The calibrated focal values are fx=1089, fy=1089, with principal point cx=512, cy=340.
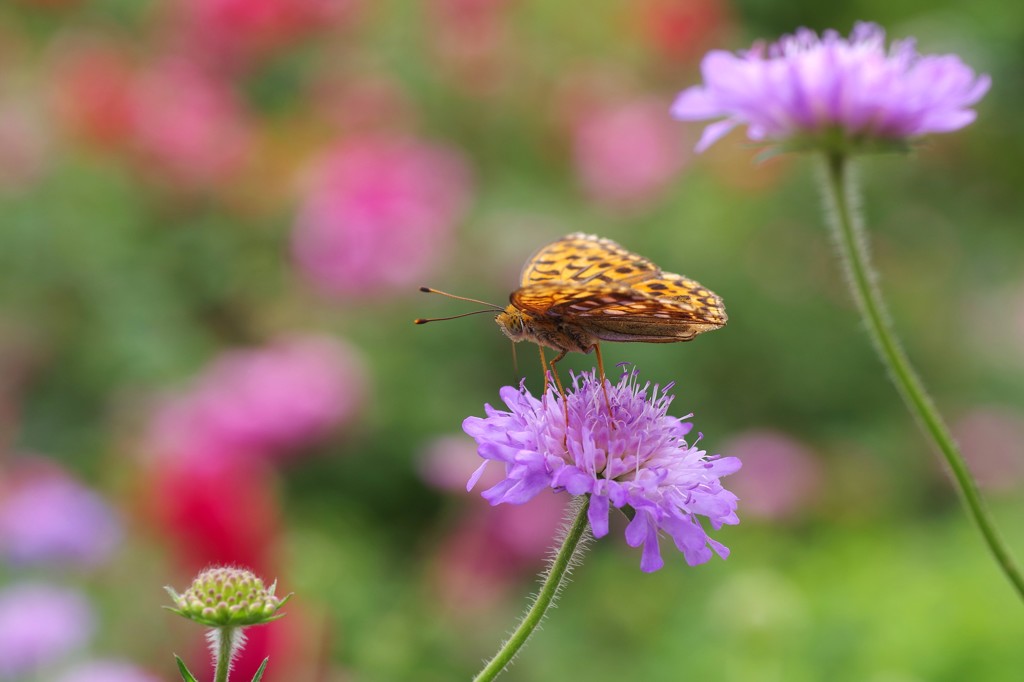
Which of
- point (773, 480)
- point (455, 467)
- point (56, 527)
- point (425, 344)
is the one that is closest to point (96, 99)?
point (425, 344)

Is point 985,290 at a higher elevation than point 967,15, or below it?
below

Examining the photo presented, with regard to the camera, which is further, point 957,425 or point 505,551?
point 957,425

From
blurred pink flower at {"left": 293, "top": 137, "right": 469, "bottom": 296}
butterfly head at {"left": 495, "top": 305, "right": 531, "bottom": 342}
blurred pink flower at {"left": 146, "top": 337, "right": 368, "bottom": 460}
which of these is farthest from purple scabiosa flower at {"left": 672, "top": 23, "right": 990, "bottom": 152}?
blurred pink flower at {"left": 293, "top": 137, "right": 469, "bottom": 296}

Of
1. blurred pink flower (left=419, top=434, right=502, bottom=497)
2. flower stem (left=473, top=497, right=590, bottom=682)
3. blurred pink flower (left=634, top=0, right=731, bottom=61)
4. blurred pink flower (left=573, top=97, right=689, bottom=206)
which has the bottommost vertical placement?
blurred pink flower (left=419, top=434, right=502, bottom=497)

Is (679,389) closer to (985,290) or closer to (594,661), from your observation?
(594,661)

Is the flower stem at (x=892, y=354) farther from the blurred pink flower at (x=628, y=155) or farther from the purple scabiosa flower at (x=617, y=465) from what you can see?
the blurred pink flower at (x=628, y=155)

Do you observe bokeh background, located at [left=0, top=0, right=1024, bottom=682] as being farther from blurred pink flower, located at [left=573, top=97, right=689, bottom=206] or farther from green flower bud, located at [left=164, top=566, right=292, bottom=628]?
green flower bud, located at [left=164, top=566, right=292, bottom=628]

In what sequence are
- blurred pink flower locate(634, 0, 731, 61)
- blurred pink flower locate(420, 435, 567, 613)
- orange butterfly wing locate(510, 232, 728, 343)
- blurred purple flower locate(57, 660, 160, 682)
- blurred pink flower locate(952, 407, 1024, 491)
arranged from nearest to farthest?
1. orange butterfly wing locate(510, 232, 728, 343)
2. blurred purple flower locate(57, 660, 160, 682)
3. blurred pink flower locate(420, 435, 567, 613)
4. blurred pink flower locate(952, 407, 1024, 491)
5. blurred pink flower locate(634, 0, 731, 61)

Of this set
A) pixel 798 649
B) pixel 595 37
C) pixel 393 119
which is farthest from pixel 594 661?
pixel 595 37
